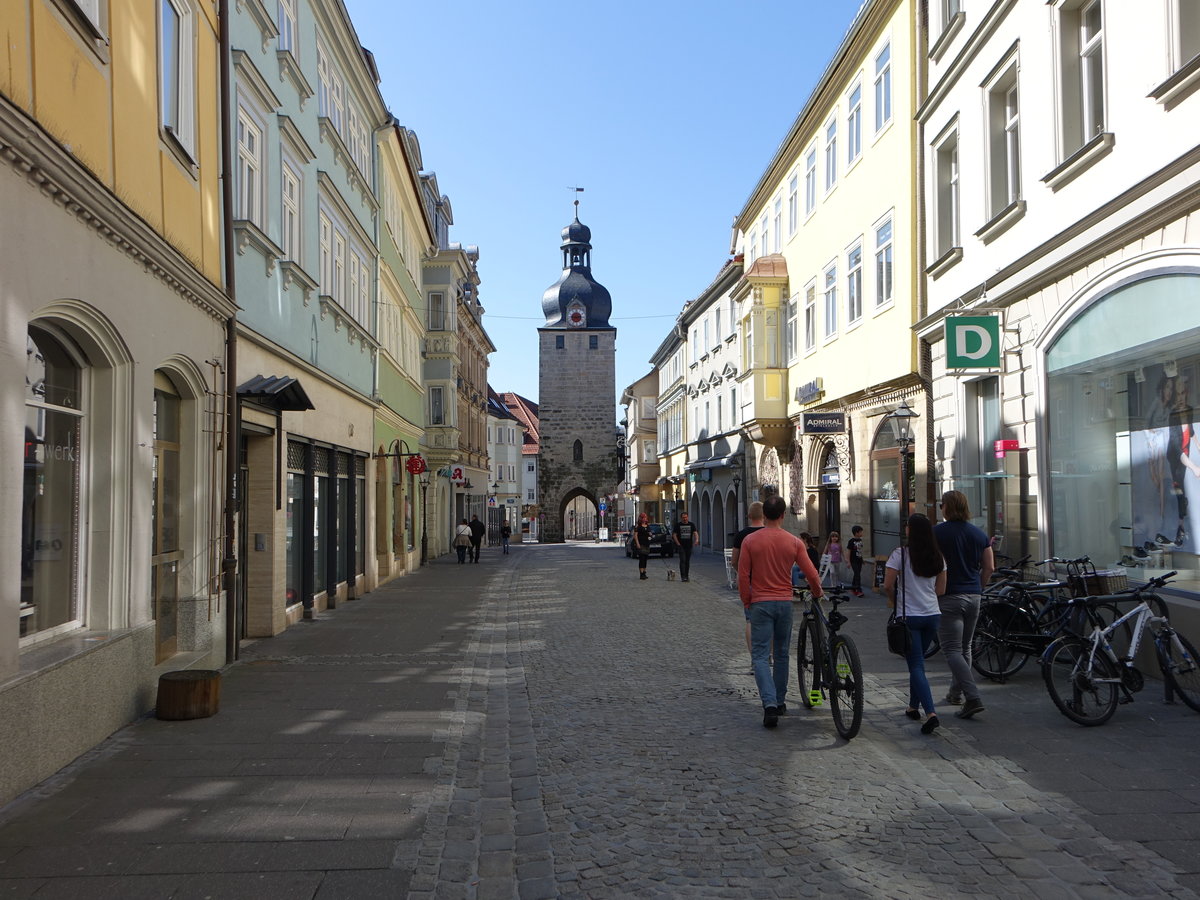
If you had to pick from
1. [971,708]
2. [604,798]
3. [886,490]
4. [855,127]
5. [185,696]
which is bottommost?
[604,798]

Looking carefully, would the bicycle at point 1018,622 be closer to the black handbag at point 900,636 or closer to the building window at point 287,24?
the black handbag at point 900,636

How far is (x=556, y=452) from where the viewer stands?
74.0 meters

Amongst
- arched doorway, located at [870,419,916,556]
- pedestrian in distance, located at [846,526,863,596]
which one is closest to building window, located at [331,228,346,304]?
arched doorway, located at [870,419,916,556]

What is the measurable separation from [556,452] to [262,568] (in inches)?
2373

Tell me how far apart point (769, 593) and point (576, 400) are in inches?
2624

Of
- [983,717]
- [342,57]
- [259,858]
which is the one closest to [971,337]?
[983,717]

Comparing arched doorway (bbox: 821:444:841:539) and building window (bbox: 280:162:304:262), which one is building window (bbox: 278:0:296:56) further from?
arched doorway (bbox: 821:444:841:539)

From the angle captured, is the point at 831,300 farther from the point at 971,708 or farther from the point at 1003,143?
the point at 971,708

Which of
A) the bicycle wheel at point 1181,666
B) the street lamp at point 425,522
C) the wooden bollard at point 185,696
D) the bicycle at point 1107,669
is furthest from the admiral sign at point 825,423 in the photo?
the wooden bollard at point 185,696

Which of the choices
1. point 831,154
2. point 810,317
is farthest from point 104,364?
point 810,317

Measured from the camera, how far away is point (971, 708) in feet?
26.2

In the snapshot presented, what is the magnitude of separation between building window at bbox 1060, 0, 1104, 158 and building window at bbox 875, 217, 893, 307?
691 centimetres

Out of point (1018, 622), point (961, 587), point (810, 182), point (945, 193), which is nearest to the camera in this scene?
point (961, 587)

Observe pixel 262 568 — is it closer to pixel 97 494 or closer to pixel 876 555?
pixel 97 494
